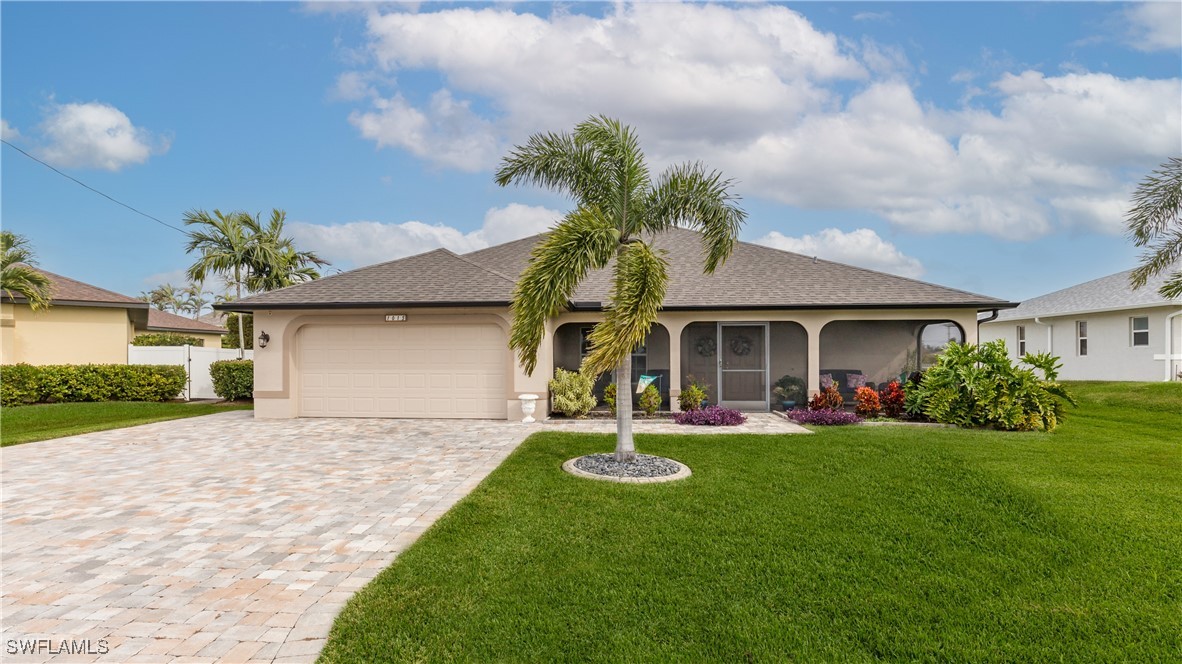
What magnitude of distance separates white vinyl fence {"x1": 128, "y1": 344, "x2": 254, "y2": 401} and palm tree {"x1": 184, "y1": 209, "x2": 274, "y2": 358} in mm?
1058

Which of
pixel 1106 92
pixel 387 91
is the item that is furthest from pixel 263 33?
pixel 1106 92

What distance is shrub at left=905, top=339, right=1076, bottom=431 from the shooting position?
10609mm

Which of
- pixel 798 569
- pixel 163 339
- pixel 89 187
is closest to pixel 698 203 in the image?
pixel 798 569

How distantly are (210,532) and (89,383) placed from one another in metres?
15.6

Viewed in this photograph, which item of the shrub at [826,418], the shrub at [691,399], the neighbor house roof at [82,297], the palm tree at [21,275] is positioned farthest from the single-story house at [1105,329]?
the palm tree at [21,275]

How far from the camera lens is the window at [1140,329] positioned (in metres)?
18.7

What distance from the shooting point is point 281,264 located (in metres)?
18.5

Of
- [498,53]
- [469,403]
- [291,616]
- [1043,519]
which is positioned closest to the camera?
[291,616]

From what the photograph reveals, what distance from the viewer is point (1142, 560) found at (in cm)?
448

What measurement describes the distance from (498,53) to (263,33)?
6339 millimetres

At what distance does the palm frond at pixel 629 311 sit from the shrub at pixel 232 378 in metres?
14.4

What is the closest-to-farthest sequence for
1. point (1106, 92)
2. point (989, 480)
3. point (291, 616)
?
point (291, 616)
point (989, 480)
point (1106, 92)

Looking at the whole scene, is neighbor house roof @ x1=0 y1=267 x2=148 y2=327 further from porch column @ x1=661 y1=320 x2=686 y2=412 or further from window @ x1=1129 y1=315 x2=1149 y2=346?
window @ x1=1129 y1=315 x2=1149 y2=346

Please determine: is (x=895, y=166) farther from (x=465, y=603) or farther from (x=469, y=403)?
(x=465, y=603)
